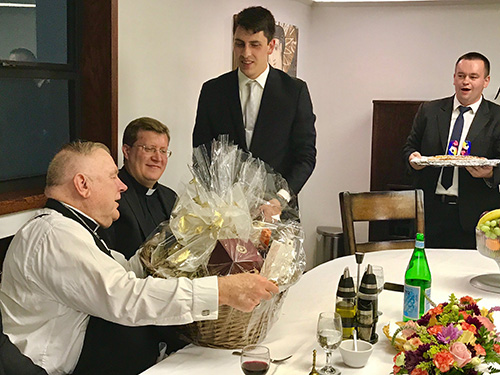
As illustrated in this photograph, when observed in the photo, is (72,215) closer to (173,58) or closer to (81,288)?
(81,288)

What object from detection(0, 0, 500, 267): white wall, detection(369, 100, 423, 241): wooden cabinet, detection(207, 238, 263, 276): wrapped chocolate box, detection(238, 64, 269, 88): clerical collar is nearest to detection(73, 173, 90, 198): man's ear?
detection(207, 238, 263, 276): wrapped chocolate box

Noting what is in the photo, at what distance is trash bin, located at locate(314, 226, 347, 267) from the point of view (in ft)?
18.2

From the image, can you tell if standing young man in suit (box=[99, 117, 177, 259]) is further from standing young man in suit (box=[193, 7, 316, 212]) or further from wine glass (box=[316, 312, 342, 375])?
wine glass (box=[316, 312, 342, 375])

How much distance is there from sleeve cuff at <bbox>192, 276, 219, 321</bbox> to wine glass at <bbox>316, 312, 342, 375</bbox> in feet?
0.86

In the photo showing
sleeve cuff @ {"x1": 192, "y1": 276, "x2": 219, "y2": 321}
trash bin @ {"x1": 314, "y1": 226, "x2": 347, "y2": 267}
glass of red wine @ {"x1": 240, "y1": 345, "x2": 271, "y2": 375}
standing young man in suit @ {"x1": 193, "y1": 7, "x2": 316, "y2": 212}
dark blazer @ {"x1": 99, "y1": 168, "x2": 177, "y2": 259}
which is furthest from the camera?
trash bin @ {"x1": 314, "y1": 226, "x2": 347, "y2": 267}

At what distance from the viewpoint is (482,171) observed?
3.68 m

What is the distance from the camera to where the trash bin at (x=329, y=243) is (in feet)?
18.2

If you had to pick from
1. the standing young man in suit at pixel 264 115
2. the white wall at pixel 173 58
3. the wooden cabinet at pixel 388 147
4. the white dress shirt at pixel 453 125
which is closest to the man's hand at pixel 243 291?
the standing young man in suit at pixel 264 115

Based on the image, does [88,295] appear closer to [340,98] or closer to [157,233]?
[157,233]

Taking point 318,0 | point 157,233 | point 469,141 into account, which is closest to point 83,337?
point 157,233

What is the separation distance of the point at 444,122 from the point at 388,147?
3.83 feet

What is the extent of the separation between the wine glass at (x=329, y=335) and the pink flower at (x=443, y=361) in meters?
0.34

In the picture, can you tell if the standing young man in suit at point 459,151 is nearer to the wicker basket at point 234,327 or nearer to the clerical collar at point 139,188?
the clerical collar at point 139,188

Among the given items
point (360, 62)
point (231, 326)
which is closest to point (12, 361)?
point (231, 326)
